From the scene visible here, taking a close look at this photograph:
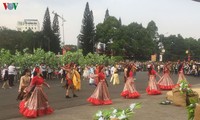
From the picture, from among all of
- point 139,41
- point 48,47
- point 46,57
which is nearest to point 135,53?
point 139,41

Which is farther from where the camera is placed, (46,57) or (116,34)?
(116,34)

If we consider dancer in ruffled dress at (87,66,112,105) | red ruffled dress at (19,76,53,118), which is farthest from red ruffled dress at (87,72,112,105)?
red ruffled dress at (19,76,53,118)

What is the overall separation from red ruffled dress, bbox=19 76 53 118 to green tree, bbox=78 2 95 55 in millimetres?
74830

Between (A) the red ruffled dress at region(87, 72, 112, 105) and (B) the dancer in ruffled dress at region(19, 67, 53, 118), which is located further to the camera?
(A) the red ruffled dress at region(87, 72, 112, 105)

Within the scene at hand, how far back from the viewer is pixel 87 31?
88.7 meters

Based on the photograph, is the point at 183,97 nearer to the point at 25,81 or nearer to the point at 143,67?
the point at 25,81

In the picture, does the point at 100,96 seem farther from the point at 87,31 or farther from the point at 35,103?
the point at 87,31

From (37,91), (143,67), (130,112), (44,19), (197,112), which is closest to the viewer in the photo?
(130,112)

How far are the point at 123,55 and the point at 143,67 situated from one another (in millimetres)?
20881

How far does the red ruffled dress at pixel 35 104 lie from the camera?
1344 cm

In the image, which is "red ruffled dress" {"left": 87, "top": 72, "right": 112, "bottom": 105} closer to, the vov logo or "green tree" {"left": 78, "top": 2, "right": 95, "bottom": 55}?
the vov logo

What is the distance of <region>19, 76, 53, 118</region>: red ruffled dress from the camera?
13438 millimetres

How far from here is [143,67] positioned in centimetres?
6912

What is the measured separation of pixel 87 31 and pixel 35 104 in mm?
75452
